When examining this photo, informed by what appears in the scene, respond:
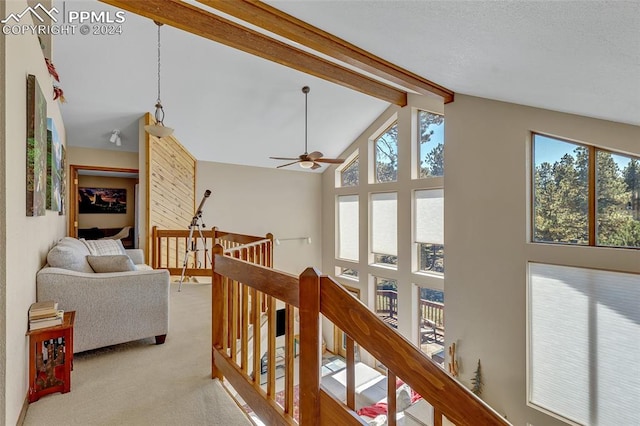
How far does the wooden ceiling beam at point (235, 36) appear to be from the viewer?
2.59 m

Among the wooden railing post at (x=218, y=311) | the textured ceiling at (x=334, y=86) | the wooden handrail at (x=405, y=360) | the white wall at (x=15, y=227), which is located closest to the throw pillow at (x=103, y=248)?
the textured ceiling at (x=334, y=86)

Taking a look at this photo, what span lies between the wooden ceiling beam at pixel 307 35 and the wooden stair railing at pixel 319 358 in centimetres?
193

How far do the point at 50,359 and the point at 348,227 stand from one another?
6219 millimetres

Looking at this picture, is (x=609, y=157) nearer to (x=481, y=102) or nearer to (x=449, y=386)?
(x=481, y=102)

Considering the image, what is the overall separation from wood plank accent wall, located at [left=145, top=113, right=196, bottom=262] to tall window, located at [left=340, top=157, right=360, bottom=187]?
3.52 metres

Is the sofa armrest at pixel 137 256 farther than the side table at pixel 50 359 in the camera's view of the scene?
Yes

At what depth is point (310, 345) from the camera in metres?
1.39

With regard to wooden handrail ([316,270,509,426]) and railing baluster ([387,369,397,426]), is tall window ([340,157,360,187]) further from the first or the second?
railing baluster ([387,369,397,426])

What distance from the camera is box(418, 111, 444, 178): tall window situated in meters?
5.68

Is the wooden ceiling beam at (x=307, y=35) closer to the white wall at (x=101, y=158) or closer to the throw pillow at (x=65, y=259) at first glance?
the throw pillow at (x=65, y=259)

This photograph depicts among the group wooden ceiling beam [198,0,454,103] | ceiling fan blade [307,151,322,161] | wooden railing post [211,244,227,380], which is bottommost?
wooden railing post [211,244,227,380]

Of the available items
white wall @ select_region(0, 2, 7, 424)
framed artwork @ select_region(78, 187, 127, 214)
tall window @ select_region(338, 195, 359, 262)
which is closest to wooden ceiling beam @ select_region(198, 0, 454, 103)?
white wall @ select_region(0, 2, 7, 424)

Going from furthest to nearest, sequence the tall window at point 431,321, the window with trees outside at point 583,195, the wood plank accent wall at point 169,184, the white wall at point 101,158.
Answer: the tall window at point 431,321
the white wall at point 101,158
the wood plank accent wall at point 169,184
the window with trees outside at point 583,195

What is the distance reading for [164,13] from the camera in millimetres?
2617
